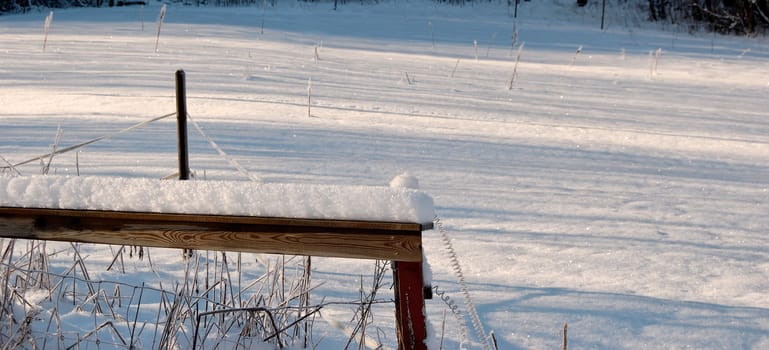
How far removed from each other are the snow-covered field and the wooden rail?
710 millimetres

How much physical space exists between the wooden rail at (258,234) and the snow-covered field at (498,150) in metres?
0.71

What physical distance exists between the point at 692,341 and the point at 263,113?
4.15 m

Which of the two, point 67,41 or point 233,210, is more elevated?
point 233,210

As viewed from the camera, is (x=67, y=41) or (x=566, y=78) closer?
(x=566, y=78)

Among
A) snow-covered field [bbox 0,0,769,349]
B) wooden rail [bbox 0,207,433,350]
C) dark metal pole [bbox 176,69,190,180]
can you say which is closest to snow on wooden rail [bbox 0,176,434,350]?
wooden rail [bbox 0,207,433,350]

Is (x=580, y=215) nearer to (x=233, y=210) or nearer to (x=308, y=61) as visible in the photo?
(x=233, y=210)

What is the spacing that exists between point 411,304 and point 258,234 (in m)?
0.35

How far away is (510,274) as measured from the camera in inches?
126

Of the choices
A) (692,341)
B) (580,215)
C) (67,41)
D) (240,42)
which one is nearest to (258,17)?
(240,42)

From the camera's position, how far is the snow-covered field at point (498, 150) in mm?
2961

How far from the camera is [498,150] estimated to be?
5469mm

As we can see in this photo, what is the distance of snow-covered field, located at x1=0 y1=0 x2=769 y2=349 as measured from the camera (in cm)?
296

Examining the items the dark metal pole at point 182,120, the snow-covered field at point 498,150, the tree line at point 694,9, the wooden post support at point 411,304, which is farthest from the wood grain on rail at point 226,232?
the tree line at point 694,9

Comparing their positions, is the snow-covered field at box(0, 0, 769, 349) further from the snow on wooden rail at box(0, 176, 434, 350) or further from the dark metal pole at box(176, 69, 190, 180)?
the snow on wooden rail at box(0, 176, 434, 350)
